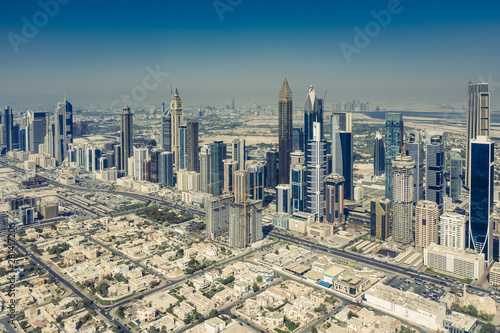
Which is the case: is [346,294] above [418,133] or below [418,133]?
below

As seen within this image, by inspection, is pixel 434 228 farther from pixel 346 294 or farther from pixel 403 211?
pixel 346 294

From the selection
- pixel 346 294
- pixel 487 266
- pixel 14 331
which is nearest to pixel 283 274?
pixel 346 294

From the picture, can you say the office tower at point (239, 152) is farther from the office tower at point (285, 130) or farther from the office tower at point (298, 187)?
the office tower at point (298, 187)

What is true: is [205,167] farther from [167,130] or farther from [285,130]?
[167,130]

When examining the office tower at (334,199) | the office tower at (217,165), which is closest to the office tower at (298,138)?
the office tower at (217,165)

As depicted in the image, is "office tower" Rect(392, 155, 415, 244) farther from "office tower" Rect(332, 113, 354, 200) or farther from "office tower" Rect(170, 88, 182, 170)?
"office tower" Rect(170, 88, 182, 170)

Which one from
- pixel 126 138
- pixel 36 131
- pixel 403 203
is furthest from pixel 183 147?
pixel 403 203

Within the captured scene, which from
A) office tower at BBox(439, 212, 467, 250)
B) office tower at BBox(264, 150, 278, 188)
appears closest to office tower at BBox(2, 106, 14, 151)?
office tower at BBox(264, 150, 278, 188)
